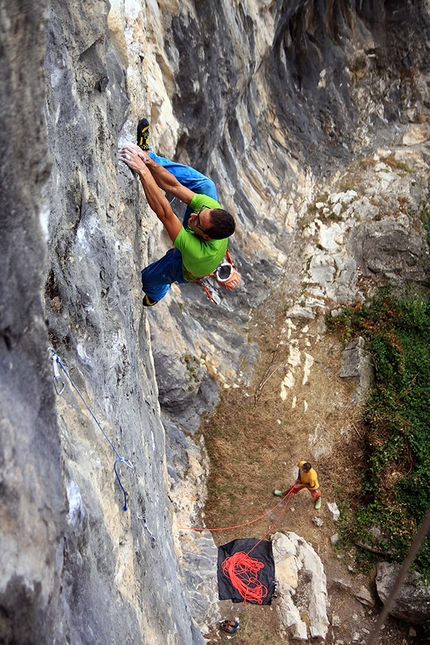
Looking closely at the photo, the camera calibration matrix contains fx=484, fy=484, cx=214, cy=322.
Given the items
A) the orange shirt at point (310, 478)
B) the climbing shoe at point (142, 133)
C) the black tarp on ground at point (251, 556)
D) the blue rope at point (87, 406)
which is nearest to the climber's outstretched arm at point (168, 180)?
the climbing shoe at point (142, 133)

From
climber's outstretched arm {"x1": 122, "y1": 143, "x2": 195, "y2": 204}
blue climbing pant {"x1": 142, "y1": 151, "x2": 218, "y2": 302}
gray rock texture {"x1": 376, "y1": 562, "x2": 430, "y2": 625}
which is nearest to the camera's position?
climber's outstretched arm {"x1": 122, "y1": 143, "x2": 195, "y2": 204}

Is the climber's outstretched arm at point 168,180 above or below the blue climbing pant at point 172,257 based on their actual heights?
above

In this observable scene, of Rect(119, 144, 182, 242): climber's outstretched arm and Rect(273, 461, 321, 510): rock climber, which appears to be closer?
Rect(119, 144, 182, 242): climber's outstretched arm

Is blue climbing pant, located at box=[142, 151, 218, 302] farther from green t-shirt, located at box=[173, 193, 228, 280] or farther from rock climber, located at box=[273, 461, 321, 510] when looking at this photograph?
rock climber, located at box=[273, 461, 321, 510]

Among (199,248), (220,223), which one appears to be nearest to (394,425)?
(199,248)

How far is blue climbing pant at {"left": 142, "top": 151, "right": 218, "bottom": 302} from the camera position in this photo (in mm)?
5020

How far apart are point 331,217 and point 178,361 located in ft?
21.5

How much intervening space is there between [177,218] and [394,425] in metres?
7.58

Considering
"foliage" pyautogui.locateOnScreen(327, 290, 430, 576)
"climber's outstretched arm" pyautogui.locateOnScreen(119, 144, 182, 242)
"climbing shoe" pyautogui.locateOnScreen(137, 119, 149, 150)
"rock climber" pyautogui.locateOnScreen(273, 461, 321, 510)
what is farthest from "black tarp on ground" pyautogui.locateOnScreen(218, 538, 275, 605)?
"climbing shoe" pyautogui.locateOnScreen(137, 119, 149, 150)

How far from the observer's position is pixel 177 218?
432 cm

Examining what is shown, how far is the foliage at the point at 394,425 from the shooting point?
9.09m

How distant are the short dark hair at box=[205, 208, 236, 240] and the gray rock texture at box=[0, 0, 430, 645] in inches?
31.7

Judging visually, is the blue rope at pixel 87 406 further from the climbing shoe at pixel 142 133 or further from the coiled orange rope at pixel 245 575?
the coiled orange rope at pixel 245 575

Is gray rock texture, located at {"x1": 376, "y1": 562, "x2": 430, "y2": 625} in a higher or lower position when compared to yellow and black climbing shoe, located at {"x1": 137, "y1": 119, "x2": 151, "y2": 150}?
lower
